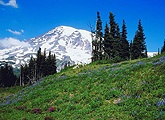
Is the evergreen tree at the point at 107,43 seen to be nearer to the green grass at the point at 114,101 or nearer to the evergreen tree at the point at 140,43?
the evergreen tree at the point at 140,43

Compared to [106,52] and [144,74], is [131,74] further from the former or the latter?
[106,52]

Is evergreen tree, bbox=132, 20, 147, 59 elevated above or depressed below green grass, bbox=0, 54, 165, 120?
above

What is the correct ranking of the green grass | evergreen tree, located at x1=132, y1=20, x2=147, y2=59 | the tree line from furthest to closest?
evergreen tree, located at x1=132, y1=20, x2=147, y2=59 < the tree line < the green grass

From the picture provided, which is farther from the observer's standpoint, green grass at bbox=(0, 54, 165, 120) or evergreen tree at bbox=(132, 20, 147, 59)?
evergreen tree at bbox=(132, 20, 147, 59)

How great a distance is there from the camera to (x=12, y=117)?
31.4 feet

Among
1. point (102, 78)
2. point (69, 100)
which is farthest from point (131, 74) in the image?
point (69, 100)

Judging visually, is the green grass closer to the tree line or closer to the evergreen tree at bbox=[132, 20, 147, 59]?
the tree line

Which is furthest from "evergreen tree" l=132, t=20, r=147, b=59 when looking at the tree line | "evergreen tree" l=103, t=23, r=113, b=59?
"evergreen tree" l=103, t=23, r=113, b=59

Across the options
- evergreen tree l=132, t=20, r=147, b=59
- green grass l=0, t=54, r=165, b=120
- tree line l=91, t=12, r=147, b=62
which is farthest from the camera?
evergreen tree l=132, t=20, r=147, b=59

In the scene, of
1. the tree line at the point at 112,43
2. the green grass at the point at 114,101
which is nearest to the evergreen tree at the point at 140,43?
the tree line at the point at 112,43

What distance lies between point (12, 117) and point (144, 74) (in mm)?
11200

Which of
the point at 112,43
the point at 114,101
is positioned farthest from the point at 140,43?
the point at 114,101

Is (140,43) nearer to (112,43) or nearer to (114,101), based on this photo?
(112,43)

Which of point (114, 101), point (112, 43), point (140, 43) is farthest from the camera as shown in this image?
point (140, 43)
